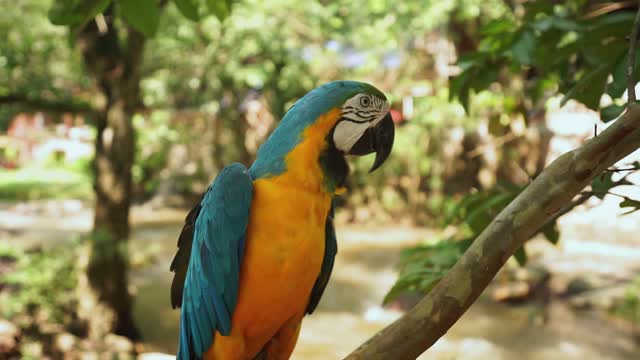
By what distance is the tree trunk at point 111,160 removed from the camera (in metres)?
2.40

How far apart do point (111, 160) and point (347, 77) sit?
2677 millimetres

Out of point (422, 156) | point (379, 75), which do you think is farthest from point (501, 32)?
point (422, 156)

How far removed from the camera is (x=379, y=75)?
5.00m

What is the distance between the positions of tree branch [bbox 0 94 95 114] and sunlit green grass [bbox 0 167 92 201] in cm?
452

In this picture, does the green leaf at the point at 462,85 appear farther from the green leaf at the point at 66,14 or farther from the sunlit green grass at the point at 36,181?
the sunlit green grass at the point at 36,181

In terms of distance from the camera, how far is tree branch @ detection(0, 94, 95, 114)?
2.50m

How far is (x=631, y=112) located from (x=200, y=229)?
16.6 inches

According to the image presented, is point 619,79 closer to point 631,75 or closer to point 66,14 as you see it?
point 631,75

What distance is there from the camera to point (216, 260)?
614mm

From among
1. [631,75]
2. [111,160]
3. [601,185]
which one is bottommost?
[111,160]

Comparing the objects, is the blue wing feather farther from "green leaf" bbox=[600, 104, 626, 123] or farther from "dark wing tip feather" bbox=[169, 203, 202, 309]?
"green leaf" bbox=[600, 104, 626, 123]

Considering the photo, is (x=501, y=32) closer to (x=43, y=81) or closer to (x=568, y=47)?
(x=568, y=47)

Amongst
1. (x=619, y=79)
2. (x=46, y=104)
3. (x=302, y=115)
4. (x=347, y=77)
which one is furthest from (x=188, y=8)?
(x=347, y=77)

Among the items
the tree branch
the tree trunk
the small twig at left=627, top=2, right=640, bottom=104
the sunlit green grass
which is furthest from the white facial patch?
the sunlit green grass
